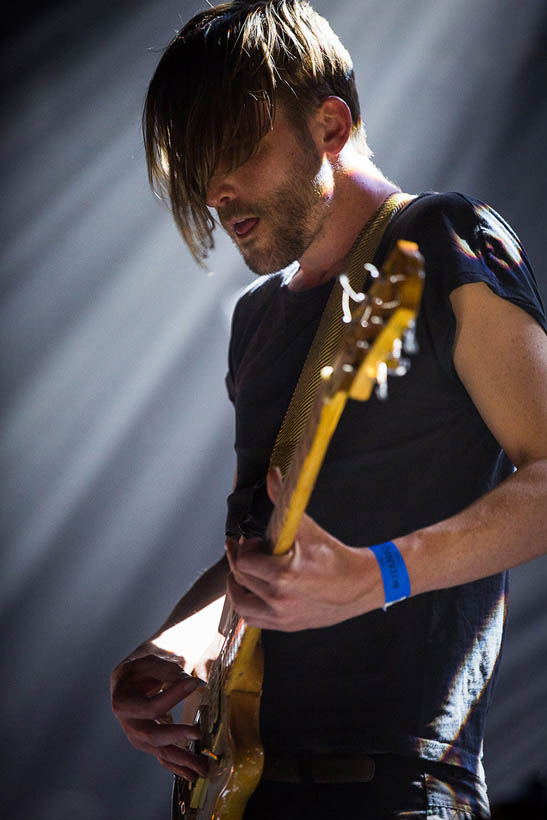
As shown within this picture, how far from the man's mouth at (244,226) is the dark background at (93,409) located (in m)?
1.54

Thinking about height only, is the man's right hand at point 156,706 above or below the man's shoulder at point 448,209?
below

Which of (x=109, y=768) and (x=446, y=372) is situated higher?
(x=446, y=372)

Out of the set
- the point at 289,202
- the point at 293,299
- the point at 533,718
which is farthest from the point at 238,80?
the point at 533,718

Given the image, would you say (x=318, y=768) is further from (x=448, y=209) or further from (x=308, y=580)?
(x=448, y=209)

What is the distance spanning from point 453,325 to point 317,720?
2.07 ft

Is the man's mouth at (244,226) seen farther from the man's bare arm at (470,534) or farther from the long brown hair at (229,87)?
the man's bare arm at (470,534)

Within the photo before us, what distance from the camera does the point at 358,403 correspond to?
1.24m

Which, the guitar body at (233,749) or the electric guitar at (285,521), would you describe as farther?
the guitar body at (233,749)

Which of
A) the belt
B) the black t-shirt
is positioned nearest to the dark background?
the black t-shirt

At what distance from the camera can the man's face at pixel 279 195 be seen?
144 centimetres

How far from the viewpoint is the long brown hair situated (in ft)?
4.74

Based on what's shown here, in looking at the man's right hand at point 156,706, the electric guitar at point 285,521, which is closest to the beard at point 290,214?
the electric guitar at point 285,521

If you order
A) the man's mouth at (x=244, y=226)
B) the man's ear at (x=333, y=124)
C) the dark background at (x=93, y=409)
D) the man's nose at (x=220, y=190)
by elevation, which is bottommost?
the dark background at (x=93, y=409)

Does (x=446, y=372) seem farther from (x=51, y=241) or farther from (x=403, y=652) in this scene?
(x=51, y=241)
